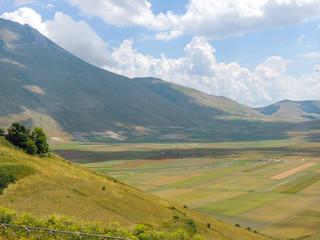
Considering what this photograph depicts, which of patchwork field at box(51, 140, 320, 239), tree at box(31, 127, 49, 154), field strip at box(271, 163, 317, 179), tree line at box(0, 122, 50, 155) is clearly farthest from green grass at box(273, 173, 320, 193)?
tree line at box(0, 122, 50, 155)

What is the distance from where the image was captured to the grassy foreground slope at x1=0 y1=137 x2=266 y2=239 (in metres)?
32.5

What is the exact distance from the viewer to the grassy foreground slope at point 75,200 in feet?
107

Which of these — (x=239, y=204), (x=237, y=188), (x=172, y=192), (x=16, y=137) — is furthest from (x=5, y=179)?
(x=237, y=188)

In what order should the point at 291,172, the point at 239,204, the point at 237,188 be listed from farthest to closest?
the point at 291,172 < the point at 237,188 < the point at 239,204

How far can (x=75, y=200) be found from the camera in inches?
1420

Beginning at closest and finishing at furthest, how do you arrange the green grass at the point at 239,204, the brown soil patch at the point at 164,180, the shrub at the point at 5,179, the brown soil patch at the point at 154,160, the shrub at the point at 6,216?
the shrub at the point at 6,216 → the shrub at the point at 5,179 → the green grass at the point at 239,204 → the brown soil patch at the point at 164,180 → the brown soil patch at the point at 154,160

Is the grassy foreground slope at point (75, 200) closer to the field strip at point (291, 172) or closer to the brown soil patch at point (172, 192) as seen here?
the brown soil patch at point (172, 192)

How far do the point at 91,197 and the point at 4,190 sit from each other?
1070cm

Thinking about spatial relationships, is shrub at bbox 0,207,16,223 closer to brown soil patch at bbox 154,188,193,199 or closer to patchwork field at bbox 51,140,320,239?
patchwork field at bbox 51,140,320,239

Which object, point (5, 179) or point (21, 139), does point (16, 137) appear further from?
point (5, 179)

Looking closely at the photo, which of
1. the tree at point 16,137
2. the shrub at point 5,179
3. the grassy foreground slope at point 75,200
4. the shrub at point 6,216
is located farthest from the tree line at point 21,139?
the shrub at point 6,216

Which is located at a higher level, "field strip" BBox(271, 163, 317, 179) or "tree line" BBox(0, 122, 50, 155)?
"tree line" BBox(0, 122, 50, 155)

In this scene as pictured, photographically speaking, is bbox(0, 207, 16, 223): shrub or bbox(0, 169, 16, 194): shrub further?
bbox(0, 169, 16, 194): shrub

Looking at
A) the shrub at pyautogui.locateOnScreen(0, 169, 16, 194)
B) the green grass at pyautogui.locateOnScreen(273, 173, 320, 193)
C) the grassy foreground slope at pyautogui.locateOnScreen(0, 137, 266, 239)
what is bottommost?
the green grass at pyautogui.locateOnScreen(273, 173, 320, 193)
